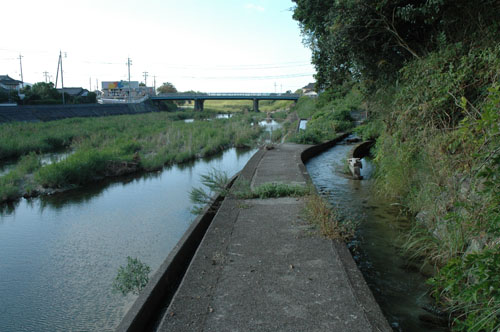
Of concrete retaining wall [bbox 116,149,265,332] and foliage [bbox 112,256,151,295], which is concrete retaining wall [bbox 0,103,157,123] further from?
foliage [bbox 112,256,151,295]

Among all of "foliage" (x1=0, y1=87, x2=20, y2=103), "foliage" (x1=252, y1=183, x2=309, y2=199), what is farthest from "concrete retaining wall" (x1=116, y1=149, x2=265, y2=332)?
"foliage" (x1=0, y1=87, x2=20, y2=103)

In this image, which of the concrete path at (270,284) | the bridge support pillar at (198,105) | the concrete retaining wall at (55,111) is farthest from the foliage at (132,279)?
the bridge support pillar at (198,105)

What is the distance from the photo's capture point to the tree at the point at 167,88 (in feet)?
398

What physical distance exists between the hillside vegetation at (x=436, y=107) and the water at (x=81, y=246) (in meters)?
4.22

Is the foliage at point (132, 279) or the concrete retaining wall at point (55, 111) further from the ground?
the concrete retaining wall at point (55, 111)

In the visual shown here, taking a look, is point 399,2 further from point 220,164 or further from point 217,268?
point 220,164

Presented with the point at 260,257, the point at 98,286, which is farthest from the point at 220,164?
the point at 260,257

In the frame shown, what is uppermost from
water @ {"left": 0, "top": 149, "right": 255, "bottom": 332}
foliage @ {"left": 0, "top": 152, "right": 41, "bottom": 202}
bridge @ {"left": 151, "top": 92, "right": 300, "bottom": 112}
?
bridge @ {"left": 151, "top": 92, "right": 300, "bottom": 112}

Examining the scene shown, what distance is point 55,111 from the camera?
3719cm

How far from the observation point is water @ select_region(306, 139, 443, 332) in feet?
13.4

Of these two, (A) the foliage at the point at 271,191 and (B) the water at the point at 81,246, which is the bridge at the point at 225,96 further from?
(A) the foliage at the point at 271,191

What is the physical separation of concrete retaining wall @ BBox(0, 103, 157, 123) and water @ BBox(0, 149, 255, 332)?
2394 centimetres

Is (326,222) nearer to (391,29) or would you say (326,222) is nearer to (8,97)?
(391,29)

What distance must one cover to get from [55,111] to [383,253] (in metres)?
38.9
